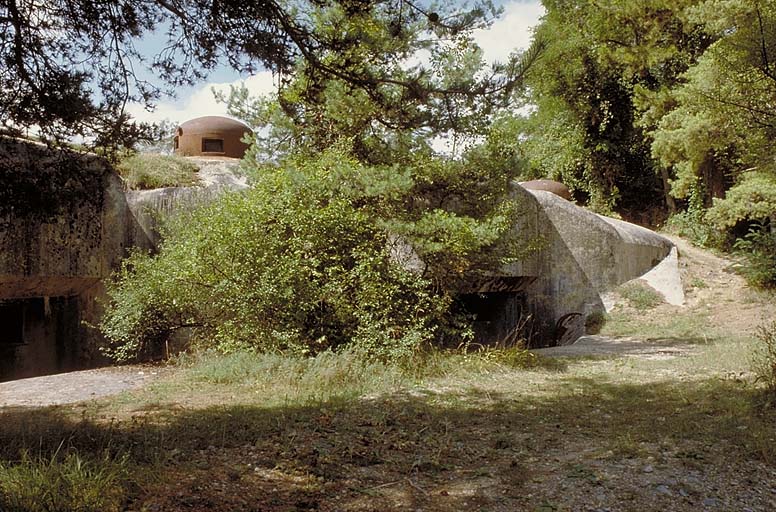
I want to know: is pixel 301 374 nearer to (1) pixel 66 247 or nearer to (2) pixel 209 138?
(1) pixel 66 247

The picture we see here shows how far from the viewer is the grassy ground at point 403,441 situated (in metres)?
3.80

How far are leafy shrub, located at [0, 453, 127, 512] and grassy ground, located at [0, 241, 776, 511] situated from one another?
1 cm

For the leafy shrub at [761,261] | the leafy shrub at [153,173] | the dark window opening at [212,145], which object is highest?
the dark window opening at [212,145]

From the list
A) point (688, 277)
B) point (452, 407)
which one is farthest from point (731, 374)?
point (688, 277)

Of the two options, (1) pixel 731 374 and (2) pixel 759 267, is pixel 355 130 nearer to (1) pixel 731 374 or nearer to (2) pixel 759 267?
(1) pixel 731 374

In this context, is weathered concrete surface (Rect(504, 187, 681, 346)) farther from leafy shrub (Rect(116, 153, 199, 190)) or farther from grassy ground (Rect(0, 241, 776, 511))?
leafy shrub (Rect(116, 153, 199, 190))

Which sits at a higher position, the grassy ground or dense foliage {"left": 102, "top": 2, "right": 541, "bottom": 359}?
dense foliage {"left": 102, "top": 2, "right": 541, "bottom": 359}

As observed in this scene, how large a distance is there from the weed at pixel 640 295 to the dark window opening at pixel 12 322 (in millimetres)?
13651

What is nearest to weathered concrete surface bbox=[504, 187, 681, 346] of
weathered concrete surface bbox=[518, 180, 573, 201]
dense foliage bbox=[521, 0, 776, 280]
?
dense foliage bbox=[521, 0, 776, 280]

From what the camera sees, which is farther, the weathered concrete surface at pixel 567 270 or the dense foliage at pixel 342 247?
the weathered concrete surface at pixel 567 270

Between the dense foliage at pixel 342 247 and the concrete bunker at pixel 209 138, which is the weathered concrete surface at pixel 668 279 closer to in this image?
the dense foliage at pixel 342 247

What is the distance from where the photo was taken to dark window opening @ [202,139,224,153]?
53.8 feet

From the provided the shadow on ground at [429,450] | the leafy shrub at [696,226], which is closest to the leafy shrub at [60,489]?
the shadow on ground at [429,450]

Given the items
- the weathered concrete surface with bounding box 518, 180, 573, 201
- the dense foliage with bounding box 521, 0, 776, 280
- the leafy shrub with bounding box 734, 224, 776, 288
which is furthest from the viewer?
the weathered concrete surface with bounding box 518, 180, 573, 201
